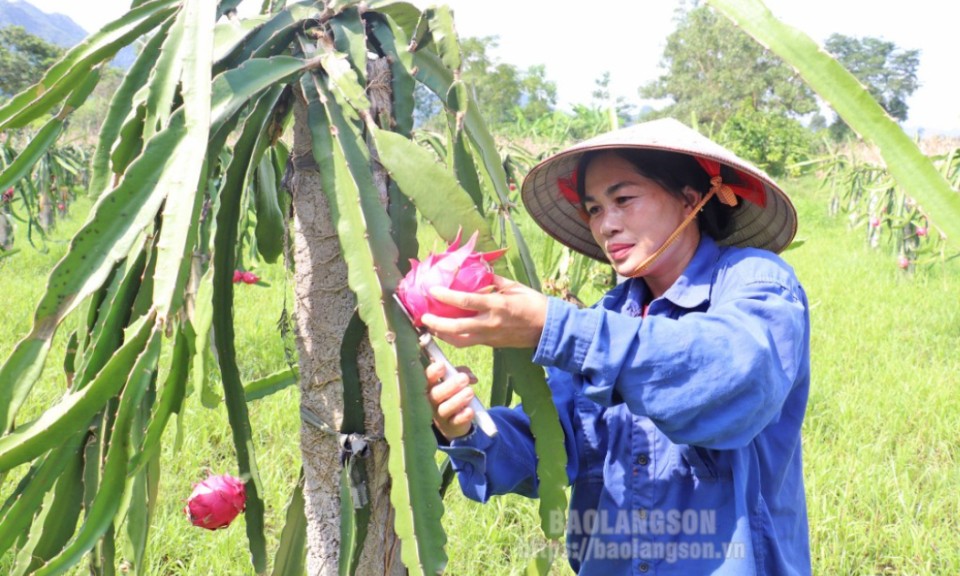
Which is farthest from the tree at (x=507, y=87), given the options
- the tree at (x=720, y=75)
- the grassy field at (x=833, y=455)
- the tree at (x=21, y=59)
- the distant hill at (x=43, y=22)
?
the distant hill at (x=43, y=22)

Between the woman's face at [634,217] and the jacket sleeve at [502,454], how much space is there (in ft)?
0.76

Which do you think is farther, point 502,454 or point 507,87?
point 507,87

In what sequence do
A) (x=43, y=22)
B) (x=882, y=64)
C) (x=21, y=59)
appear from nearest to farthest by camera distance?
(x=21, y=59) → (x=882, y=64) → (x=43, y=22)

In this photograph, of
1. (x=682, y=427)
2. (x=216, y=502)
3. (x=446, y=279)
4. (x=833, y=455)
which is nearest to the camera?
(x=446, y=279)

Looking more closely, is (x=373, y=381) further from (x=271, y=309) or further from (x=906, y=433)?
(x=271, y=309)

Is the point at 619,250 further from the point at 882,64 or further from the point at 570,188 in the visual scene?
the point at 882,64

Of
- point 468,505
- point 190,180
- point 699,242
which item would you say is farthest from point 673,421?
point 468,505

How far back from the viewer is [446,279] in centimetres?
74

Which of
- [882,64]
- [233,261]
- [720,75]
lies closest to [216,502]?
[233,261]

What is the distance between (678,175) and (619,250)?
0.14 metres

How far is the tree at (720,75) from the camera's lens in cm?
2784

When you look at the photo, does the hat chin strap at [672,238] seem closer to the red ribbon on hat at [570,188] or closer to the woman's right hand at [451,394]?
the red ribbon on hat at [570,188]

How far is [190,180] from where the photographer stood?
74 centimetres

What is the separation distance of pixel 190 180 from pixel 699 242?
2.36 ft
